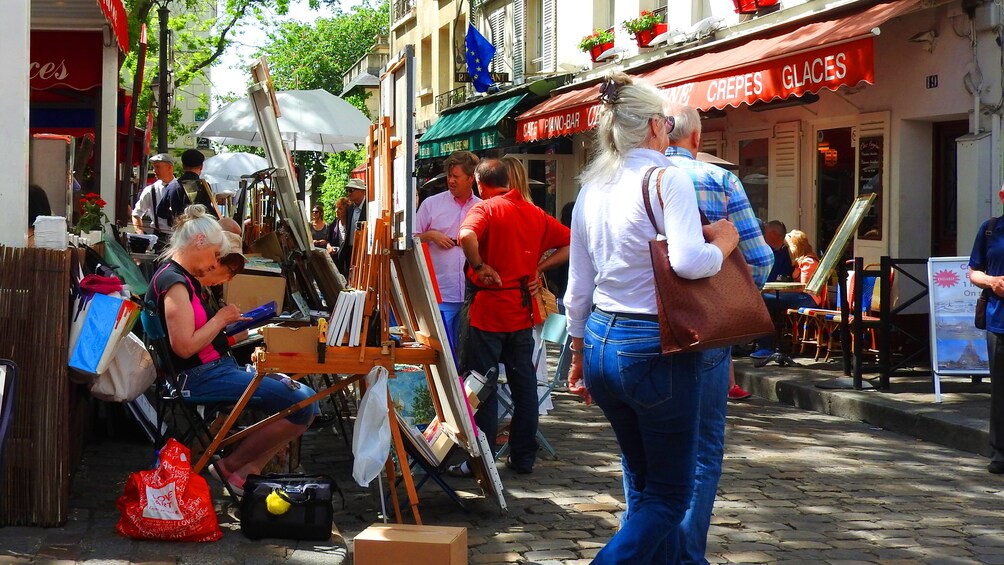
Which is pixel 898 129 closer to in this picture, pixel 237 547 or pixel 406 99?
pixel 406 99

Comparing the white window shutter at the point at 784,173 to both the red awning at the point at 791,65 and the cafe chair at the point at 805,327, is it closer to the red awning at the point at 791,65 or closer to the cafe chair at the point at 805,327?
the red awning at the point at 791,65

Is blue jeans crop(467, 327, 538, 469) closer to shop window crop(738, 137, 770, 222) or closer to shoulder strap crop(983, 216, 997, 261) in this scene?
shoulder strap crop(983, 216, 997, 261)

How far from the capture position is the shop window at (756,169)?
15.9m

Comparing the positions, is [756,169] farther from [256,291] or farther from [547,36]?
[256,291]

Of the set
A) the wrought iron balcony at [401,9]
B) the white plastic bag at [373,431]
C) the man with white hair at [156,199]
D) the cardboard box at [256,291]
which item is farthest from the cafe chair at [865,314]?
the wrought iron balcony at [401,9]

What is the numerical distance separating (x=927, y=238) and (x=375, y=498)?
8.39 meters

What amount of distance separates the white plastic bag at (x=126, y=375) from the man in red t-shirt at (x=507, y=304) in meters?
1.94

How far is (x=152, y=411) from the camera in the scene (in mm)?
6977

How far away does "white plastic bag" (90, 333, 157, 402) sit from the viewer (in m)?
5.39

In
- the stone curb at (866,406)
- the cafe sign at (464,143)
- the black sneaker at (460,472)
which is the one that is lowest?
the black sneaker at (460,472)

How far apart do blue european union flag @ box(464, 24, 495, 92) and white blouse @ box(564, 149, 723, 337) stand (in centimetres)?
2050

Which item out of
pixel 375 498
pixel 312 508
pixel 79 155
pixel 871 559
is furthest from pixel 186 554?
pixel 79 155

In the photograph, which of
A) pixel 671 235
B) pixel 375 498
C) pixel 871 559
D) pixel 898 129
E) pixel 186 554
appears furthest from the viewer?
pixel 898 129

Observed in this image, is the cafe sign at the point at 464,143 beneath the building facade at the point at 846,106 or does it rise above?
above
